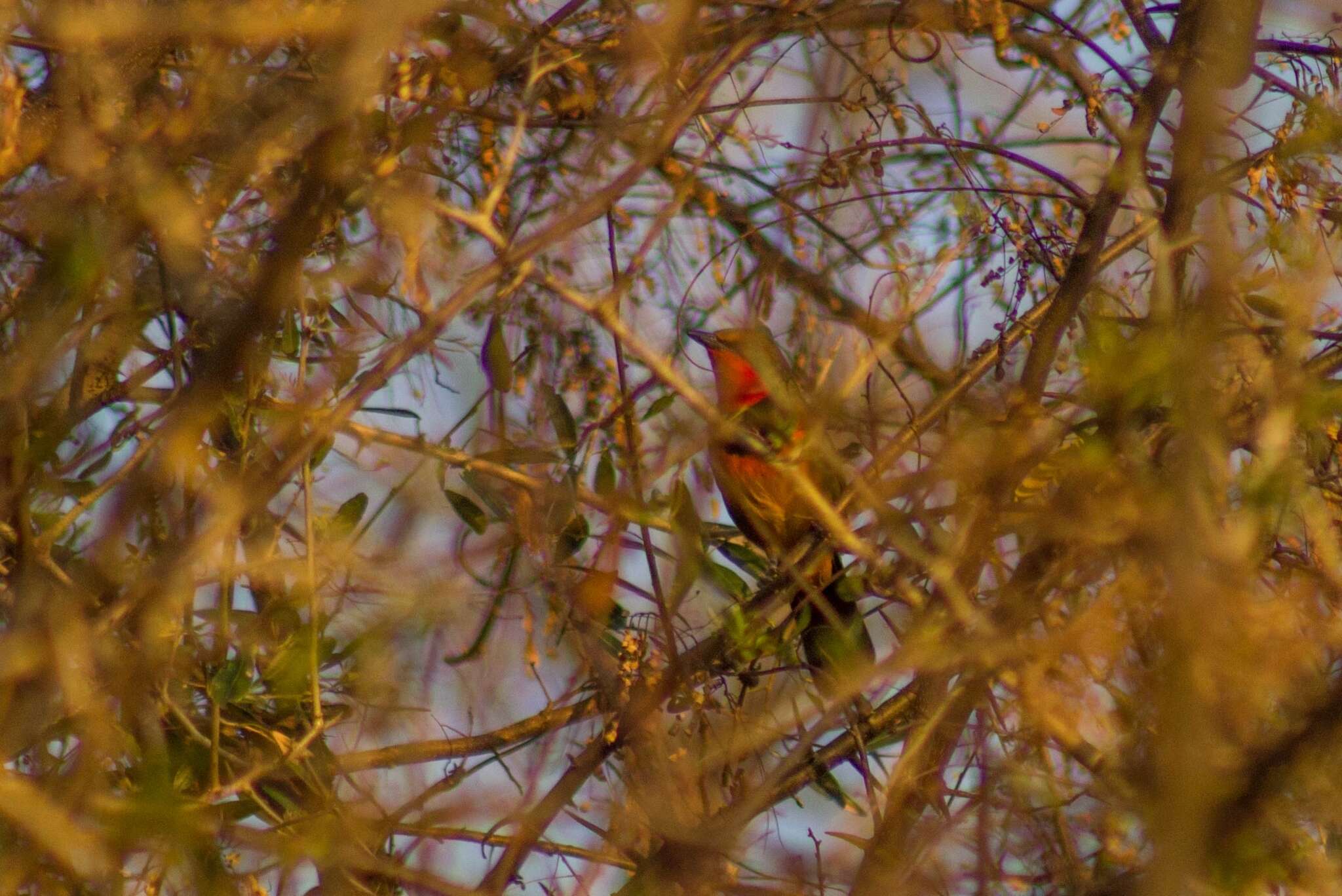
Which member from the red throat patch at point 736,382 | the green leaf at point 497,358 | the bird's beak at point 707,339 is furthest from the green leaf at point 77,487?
the red throat patch at point 736,382

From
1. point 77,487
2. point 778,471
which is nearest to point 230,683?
point 77,487

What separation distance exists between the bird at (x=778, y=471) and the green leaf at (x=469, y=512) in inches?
20.0

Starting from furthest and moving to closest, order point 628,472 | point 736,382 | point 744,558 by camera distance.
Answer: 1. point 736,382
2. point 744,558
3. point 628,472

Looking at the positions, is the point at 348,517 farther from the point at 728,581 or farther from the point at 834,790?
the point at 834,790

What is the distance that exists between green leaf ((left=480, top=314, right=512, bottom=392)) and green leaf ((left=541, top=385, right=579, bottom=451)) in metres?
0.17

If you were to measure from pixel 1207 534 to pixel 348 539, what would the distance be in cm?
192

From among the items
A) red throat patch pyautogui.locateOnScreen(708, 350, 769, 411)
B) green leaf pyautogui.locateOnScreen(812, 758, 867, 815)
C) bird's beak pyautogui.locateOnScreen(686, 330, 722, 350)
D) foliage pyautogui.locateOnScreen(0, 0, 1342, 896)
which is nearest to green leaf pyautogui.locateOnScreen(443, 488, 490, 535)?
foliage pyautogui.locateOnScreen(0, 0, 1342, 896)

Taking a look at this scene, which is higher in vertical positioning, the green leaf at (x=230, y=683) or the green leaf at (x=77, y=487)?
the green leaf at (x=77, y=487)

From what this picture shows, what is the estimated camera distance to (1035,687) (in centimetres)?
168

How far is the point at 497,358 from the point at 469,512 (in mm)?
449

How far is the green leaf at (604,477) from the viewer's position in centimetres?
278

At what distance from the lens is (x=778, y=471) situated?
263cm

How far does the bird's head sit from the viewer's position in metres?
2.17

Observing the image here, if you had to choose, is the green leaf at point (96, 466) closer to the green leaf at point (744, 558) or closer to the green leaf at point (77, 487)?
the green leaf at point (77, 487)
